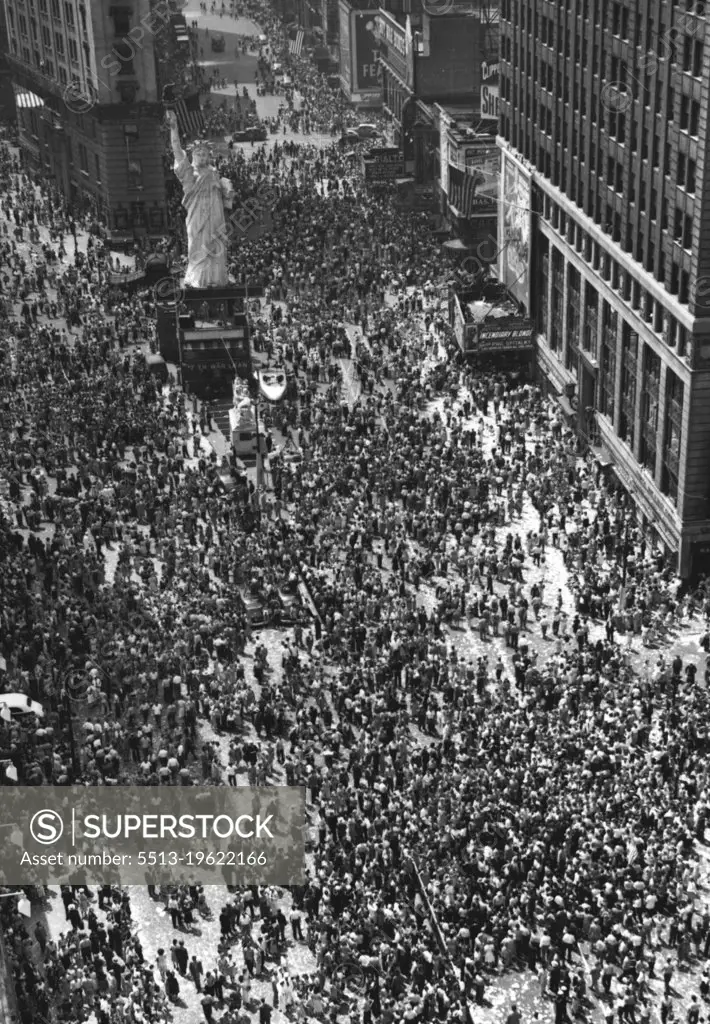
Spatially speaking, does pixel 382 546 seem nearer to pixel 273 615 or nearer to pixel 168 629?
pixel 273 615

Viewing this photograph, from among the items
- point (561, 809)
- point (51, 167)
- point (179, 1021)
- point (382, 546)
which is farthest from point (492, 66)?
point (179, 1021)

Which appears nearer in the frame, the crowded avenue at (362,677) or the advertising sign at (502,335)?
the crowded avenue at (362,677)

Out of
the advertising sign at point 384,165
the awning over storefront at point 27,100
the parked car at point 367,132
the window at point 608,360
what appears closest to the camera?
the window at point 608,360

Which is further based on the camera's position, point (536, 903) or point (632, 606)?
point (632, 606)

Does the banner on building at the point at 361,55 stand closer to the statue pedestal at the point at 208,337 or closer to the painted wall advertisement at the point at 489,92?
the painted wall advertisement at the point at 489,92

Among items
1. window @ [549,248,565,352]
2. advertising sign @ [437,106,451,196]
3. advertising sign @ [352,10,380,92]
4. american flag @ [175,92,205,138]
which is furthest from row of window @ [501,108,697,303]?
advertising sign @ [352,10,380,92]

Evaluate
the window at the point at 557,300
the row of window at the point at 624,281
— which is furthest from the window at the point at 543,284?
the row of window at the point at 624,281
